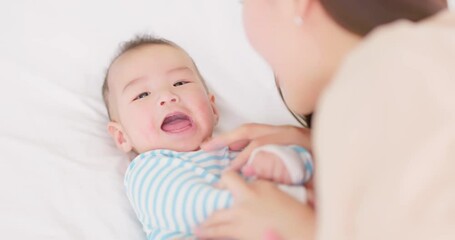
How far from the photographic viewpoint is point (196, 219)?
109 centimetres

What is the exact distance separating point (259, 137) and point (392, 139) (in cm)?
57

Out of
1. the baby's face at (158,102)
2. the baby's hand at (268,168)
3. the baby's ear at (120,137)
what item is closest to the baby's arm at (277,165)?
the baby's hand at (268,168)

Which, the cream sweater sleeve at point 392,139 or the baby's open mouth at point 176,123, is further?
the baby's open mouth at point 176,123

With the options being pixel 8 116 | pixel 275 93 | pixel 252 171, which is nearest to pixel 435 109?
pixel 252 171

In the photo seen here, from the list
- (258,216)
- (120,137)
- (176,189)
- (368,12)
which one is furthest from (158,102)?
(368,12)

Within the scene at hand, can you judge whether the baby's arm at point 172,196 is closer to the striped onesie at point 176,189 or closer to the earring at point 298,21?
the striped onesie at point 176,189

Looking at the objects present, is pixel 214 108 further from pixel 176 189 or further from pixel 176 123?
pixel 176 189

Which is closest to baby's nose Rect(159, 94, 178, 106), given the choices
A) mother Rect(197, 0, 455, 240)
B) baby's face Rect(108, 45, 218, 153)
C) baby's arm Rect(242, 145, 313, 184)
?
baby's face Rect(108, 45, 218, 153)

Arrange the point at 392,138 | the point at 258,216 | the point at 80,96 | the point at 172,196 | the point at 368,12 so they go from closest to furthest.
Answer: the point at 392,138, the point at 368,12, the point at 258,216, the point at 172,196, the point at 80,96

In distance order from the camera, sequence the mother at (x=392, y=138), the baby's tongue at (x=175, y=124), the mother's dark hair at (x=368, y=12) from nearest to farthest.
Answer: the mother at (x=392, y=138) < the mother's dark hair at (x=368, y=12) < the baby's tongue at (x=175, y=124)

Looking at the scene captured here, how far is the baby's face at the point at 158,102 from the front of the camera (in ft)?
4.16

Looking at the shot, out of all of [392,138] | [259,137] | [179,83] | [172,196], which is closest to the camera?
[392,138]

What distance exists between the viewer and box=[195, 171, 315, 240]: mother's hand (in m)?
0.95

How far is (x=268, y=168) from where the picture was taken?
41.9 inches
